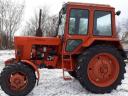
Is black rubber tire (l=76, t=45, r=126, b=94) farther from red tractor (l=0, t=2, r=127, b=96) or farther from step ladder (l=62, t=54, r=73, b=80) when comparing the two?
step ladder (l=62, t=54, r=73, b=80)

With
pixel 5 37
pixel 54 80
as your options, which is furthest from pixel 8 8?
pixel 54 80

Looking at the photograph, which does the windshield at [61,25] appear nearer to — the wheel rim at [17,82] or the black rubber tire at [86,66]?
the black rubber tire at [86,66]

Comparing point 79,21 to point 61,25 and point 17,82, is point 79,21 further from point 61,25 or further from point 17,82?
point 17,82

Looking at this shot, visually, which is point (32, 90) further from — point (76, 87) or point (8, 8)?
point (8, 8)

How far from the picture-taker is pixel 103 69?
9805 millimetres

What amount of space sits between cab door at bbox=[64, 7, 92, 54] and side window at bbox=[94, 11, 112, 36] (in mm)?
231

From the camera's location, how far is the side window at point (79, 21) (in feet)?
31.9

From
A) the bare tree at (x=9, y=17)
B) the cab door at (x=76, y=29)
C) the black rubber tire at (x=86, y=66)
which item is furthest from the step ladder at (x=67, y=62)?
the bare tree at (x=9, y=17)

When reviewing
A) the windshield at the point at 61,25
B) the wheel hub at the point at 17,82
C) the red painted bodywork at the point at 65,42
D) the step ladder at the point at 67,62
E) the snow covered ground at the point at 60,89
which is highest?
the windshield at the point at 61,25

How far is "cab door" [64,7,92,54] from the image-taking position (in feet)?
31.8

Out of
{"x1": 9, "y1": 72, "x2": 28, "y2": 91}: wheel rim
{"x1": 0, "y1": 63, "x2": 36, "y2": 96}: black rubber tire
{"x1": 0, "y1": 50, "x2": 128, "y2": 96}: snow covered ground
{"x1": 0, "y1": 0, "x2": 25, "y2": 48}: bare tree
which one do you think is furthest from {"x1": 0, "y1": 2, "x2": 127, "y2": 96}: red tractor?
{"x1": 0, "y1": 0, "x2": 25, "y2": 48}: bare tree

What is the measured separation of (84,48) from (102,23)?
85cm

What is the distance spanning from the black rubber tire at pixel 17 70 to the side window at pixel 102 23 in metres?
2.15

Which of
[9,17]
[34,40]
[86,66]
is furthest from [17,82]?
[9,17]
